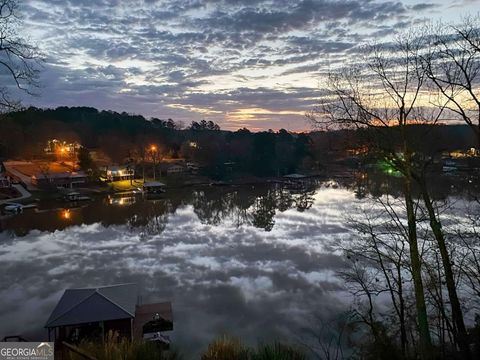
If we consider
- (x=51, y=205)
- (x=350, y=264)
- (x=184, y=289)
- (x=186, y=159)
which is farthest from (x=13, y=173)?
(x=350, y=264)

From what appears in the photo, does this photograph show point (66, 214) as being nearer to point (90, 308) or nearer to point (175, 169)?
point (90, 308)

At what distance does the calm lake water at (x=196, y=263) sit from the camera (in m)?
12.4

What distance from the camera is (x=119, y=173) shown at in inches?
2144

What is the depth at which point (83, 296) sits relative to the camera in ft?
37.8

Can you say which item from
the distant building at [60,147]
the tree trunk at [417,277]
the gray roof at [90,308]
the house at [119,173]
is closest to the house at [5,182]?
the house at [119,173]

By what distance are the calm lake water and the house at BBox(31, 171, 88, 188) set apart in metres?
13.4

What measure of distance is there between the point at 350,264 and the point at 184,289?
7671 mm

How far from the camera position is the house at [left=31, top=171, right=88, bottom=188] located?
4684 centimetres

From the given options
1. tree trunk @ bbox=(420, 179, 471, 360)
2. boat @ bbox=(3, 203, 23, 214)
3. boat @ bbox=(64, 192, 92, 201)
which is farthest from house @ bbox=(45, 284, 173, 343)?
boat @ bbox=(64, 192, 92, 201)

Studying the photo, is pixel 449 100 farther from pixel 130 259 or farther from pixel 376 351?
pixel 130 259

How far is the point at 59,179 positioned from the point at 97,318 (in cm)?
4186

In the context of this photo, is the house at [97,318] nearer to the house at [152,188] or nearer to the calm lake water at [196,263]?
the calm lake water at [196,263]

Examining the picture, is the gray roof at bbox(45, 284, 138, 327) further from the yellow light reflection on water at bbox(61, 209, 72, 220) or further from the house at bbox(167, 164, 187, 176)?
the house at bbox(167, 164, 187, 176)

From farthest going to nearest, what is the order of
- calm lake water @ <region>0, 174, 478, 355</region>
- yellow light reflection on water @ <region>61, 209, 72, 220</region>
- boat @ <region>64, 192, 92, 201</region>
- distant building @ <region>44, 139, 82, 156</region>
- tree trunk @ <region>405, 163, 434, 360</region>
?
distant building @ <region>44, 139, 82, 156</region> < boat @ <region>64, 192, 92, 201</region> < yellow light reflection on water @ <region>61, 209, 72, 220</region> < calm lake water @ <region>0, 174, 478, 355</region> < tree trunk @ <region>405, 163, 434, 360</region>
